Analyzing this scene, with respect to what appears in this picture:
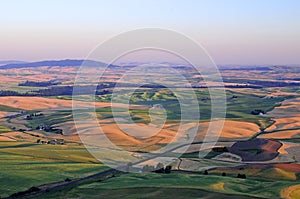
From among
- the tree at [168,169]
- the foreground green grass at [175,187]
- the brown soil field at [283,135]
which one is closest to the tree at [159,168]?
the tree at [168,169]

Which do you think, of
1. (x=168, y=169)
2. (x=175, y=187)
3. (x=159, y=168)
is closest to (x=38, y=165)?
(x=159, y=168)

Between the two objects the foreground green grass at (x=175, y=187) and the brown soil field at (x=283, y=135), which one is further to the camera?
the brown soil field at (x=283, y=135)

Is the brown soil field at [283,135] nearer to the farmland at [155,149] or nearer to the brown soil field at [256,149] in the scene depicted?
the farmland at [155,149]

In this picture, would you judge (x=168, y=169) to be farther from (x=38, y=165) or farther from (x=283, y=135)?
(x=283, y=135)

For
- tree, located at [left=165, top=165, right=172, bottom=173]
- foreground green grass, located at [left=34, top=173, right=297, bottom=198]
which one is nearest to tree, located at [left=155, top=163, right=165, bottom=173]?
tree, located at [left=165, top=165, right=172, bottom=173]

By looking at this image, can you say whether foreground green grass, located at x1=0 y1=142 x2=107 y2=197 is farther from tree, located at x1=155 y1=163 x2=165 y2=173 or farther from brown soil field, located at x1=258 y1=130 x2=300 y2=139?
brown soil field, located at x1=258 y1=130 x2=300 y2=139

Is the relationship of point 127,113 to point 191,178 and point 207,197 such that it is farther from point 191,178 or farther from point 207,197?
point 207,197

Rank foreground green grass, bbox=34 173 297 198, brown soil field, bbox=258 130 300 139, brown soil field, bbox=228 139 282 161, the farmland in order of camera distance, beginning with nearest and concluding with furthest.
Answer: foreground green grass, bbox=34 173 297 198 < the farmland < brown soil field, bbox=228 139 282 161 < brown soil field, bbox=258 130 300 139

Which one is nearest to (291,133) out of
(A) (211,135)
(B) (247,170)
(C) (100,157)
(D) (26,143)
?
(A) (211,135)
